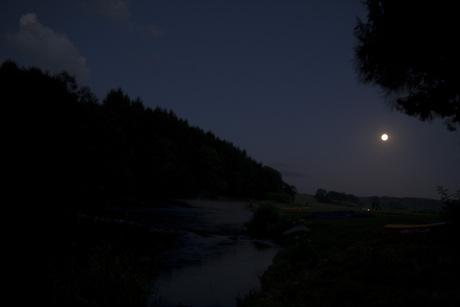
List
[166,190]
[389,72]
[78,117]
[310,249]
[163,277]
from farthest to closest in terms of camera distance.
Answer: [166,190], [78,117], [389,72], [310,249], [163,277]

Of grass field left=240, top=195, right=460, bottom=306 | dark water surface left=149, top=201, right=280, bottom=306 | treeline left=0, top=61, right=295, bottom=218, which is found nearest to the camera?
grass field left=240, top=195, right=460, bottom=306

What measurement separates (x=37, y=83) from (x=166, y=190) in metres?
55.8

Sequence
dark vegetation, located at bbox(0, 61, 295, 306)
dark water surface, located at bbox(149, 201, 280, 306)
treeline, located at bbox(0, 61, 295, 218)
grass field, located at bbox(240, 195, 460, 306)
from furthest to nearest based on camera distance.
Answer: treeline, located at bbox(0, 61, 295, 218) → dark water surface, located at bbox(149, 201, 280, 306) → dark vegetation, located at bbox(0, 61, 295, 306) → grass field, located at bbox(240, 195, 460, 306)

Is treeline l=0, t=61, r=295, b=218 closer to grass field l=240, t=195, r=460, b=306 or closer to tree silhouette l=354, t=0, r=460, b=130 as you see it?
grass field l=240, t=195, r=460, b=306

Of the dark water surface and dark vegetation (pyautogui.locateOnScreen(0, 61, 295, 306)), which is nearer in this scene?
dark vegetation (pyautogui.locateOnScreen(0, 61, 295, 306))

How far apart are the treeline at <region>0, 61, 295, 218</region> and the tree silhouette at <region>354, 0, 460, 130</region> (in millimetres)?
24089

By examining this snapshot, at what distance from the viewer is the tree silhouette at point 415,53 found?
1182 cm

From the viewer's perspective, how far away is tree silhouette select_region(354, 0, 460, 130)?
11.8 meters

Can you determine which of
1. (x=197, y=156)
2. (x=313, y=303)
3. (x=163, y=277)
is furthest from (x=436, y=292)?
(x=197, y=156)

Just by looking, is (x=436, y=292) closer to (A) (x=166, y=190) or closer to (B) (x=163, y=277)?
(B) (x=163, y=277)

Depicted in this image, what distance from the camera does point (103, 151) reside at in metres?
60.5

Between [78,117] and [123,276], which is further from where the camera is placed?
[78,117]

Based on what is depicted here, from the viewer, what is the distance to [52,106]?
117ft

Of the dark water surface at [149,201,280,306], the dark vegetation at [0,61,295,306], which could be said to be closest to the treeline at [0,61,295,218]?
the dark vegetation at [0,61,295,306]
